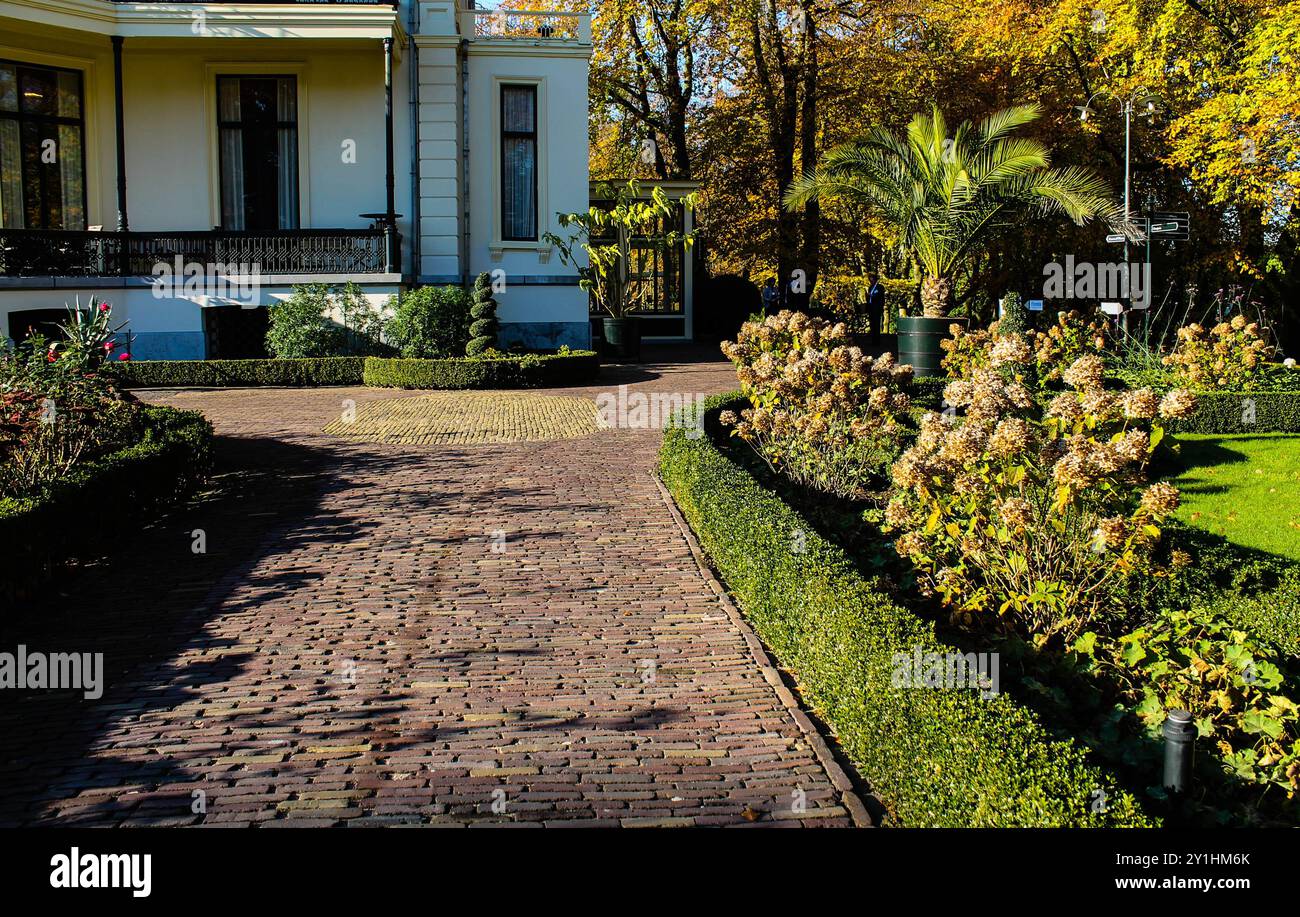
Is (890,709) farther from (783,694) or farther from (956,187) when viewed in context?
(956,187)

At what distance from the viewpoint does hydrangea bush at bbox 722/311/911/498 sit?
934 cm

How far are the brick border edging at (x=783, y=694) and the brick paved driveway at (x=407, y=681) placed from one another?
43 mm

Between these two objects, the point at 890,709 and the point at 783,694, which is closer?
the point at 890,709

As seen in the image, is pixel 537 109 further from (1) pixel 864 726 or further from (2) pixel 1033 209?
(1) pixel 864 726

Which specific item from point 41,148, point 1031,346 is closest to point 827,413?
point 1031,346

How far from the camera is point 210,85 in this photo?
21922 mm

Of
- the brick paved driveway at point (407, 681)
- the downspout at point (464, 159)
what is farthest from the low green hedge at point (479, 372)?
the brick paved driveway at point (407, 681)

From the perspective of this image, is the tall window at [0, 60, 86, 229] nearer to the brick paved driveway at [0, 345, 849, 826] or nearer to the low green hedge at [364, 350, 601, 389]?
the low green hedge at [364, 350, 601, 389]

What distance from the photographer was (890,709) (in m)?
4.47

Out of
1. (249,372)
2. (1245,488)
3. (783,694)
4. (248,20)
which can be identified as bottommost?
(783,694)

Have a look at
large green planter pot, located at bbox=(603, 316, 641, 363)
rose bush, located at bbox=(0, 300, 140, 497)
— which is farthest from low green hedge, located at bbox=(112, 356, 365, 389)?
rose bush, located at bbox=(0, 300, 140, 497)

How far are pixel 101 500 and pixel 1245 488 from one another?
10.7 m

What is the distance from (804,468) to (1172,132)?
2006cm

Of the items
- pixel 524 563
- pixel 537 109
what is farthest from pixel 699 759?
pixel 537 109
